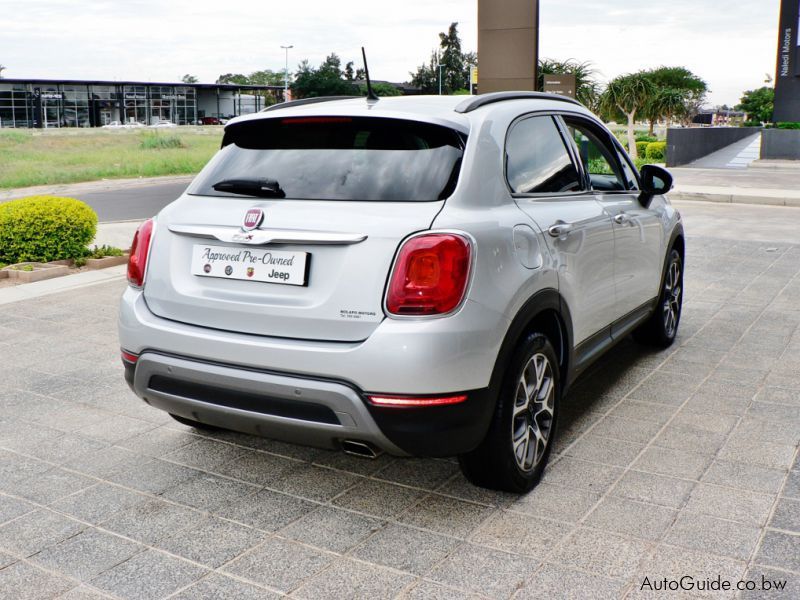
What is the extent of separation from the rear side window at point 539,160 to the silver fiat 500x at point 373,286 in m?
0.01

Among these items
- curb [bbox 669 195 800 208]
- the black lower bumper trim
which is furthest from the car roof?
curb [bbox 669 195 800 208]

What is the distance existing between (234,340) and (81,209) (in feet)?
25.4

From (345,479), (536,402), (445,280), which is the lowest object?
(345,479)

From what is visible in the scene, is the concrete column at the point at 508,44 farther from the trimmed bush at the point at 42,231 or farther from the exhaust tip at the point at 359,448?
the exhaust tip at the point at 359,448

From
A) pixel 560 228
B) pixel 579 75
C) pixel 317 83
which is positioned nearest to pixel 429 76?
pixel 317 83

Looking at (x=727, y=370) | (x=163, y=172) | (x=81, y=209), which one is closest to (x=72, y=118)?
(x=163, y=172)

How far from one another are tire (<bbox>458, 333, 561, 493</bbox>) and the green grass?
28.7 meters

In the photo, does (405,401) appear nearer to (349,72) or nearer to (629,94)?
(629,94)

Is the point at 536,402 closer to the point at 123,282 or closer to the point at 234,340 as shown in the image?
the point at 234,340

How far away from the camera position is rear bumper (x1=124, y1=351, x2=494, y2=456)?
10.1ft

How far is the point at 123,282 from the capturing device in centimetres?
883

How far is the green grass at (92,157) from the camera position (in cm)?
3377

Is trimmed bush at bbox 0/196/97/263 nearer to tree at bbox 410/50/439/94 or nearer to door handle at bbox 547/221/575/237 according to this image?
door handle at bbox 547/221/575/237

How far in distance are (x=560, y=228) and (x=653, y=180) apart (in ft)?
5.61
